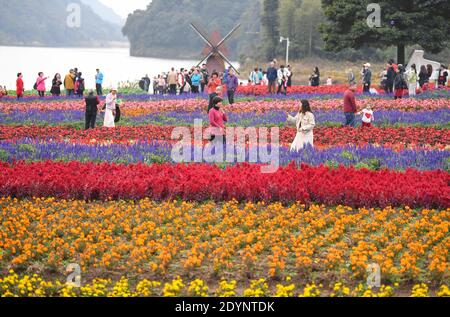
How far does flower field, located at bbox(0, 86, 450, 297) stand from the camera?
966 cm

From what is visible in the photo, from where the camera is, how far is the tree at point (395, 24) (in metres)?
44.8

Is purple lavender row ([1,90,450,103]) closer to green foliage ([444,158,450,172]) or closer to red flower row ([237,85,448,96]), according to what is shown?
red flower row ([237,85,448,96])

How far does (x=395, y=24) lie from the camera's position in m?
45.3

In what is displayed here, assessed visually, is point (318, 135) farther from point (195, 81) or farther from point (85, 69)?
point (85, 69)

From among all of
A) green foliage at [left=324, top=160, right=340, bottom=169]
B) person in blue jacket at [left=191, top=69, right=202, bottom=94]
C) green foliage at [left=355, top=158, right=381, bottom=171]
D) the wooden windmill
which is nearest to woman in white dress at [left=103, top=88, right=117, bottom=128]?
green foliage at [left=324, top=160, right=340, bottom=169]

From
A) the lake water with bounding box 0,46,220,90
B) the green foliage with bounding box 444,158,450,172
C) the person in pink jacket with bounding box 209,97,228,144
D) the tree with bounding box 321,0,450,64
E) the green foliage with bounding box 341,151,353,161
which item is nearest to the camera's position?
the green foliage with bounding box 444,158,450,172

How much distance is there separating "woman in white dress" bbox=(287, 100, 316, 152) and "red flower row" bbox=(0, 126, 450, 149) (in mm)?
1980

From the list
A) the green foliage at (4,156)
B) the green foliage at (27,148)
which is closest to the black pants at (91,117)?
the green foliage at (27,148)

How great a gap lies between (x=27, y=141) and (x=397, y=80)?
15.7 meters

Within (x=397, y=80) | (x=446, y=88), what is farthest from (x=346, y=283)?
(x=446, y=88)

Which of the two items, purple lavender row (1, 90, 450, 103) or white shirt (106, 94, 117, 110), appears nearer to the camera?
white shirt (106, 94, 117, 110)

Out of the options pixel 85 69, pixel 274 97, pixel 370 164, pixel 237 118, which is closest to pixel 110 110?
pixel 237 118

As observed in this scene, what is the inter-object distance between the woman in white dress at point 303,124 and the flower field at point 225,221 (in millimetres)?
526

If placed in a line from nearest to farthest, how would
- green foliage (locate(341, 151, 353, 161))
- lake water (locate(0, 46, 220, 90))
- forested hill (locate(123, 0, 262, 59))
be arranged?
green foliage (locate(341, 151, 353, 161)) → lake water (locate(0, 46, 220, 90)) → forested hill (locate(123, 0, 262, 59))
